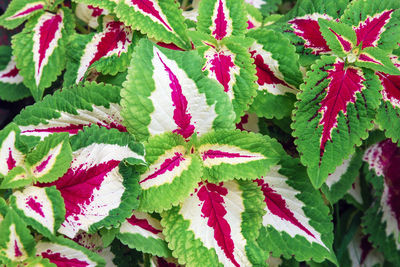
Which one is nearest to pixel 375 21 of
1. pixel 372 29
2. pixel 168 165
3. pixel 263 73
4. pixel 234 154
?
pixel 372 29

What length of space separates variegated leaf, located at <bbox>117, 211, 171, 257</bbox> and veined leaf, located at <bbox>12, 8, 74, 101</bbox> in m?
0.34

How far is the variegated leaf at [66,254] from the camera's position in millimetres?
703

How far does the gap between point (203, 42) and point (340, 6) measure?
30 cm

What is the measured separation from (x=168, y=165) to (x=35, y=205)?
22 centimetres

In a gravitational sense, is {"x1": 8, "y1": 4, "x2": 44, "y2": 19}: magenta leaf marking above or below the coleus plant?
above

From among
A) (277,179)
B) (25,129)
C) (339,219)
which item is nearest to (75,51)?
(25,129)

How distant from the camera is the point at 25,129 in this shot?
804 mm

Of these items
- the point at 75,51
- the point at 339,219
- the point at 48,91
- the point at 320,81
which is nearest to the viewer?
the point at 320,81

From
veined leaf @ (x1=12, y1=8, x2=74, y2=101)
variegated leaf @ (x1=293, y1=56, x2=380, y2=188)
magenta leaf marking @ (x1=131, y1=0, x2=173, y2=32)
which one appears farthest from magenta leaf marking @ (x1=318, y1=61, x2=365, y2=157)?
veined leaf @ (x1=12, y1=8, x2=74, y2=101)

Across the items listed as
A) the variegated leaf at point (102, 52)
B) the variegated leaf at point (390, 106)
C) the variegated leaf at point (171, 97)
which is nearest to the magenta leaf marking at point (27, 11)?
the variegated leaf at point (102, 52)

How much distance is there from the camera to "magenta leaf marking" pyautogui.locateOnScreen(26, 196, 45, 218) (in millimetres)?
704

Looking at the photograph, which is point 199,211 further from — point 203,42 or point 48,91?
point 48,91

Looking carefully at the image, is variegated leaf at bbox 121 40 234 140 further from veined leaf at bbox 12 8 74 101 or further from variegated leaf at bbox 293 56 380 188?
veined leaf at bbox 12 8 74 101

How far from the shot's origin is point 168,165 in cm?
78
